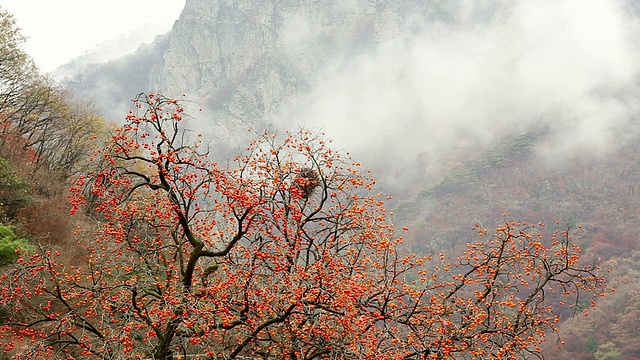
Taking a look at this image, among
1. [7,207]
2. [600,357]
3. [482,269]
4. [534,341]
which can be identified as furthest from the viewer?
[600,357]

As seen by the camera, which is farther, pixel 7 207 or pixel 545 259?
pixel 7 207

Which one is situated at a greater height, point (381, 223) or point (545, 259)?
point (545, 259)

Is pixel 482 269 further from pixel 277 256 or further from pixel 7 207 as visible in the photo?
pixel 7 207

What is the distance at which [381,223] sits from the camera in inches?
462

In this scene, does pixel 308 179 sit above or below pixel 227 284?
above

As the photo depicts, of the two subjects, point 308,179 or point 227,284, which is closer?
point 227,284

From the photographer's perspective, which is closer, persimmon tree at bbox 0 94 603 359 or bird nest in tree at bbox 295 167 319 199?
persimmon tree at bbox 0 94 603 359

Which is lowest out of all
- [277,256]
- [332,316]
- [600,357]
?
[332,316]

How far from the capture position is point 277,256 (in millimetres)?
9562

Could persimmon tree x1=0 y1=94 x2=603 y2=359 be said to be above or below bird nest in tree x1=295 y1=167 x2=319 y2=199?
below

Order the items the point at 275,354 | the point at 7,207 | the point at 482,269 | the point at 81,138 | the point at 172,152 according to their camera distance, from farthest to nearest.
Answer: the point at 81,138 → the point at 7,207 → the point at 482,269 → the point at 275,354 → the point at 172,152

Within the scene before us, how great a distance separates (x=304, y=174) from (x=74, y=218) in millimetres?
16398

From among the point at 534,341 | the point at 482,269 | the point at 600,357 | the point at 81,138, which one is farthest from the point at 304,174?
the point at 600,357

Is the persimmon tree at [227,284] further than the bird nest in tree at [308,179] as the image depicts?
No
